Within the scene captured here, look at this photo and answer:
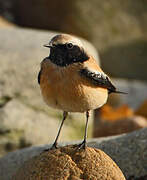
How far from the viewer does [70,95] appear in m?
5.69

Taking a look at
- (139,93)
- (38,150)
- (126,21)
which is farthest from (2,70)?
(126,21)

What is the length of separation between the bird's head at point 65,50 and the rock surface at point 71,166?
1048 mm

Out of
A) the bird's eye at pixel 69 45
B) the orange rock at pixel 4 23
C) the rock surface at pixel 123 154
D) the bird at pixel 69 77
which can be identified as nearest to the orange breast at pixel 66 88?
the bird at pixel 69 77

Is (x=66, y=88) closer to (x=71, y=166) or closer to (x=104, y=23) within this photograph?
(x=71, y=166)

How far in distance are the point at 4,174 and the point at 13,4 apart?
9840 mm

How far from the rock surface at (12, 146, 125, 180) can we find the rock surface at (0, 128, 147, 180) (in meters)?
0.86

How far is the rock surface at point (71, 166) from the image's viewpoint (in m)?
5.59

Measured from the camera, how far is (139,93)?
14.9 meters

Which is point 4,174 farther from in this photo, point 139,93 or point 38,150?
point 139,93

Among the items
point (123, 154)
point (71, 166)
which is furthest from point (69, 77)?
point (123, 154)

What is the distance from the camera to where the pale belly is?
18.6ft

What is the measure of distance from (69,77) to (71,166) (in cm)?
101

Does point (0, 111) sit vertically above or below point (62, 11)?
below

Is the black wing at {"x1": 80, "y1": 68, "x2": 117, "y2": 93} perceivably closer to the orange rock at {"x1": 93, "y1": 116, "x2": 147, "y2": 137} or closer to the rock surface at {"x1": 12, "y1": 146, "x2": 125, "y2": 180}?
the rock surface at {"x1": 12, "y1": 146, "x2": 125, "y2": 180}
